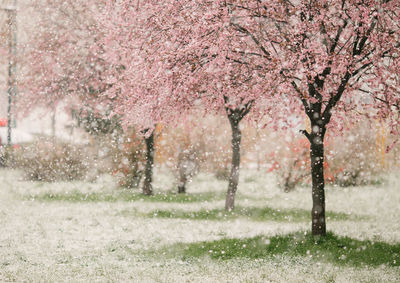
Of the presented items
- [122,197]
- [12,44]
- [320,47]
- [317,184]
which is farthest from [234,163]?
[12,44]

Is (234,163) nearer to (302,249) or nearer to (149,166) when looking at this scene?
(149,166)

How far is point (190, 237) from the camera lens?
10.2m

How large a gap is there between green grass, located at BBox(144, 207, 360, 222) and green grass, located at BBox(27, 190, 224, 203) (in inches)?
91.2

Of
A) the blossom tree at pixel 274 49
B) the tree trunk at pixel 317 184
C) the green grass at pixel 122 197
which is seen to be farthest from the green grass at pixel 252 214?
the blossom tree at pixel 274 49

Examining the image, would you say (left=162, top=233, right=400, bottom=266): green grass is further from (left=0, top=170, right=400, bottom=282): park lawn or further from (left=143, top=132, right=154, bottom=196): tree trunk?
(left=143, top=132, right=154, bottom=196): tree trunk

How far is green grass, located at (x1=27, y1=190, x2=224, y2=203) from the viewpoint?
15.9 m

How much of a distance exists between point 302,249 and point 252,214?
15.8 feet

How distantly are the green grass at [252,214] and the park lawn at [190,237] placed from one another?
0.09ft

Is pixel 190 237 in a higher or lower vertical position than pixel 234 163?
lower

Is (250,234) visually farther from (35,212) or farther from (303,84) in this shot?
(35,212)

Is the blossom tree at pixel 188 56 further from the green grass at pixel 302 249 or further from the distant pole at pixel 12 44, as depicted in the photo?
the distant pole at pixel 12 44

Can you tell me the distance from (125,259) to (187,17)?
407 centimetres

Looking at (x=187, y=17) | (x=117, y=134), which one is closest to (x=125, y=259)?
(x=187, y=17)

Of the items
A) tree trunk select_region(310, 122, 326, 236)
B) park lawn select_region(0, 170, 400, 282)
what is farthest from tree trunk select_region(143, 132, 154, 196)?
A: tree trunk select_region(310, 122, 326, 236)
